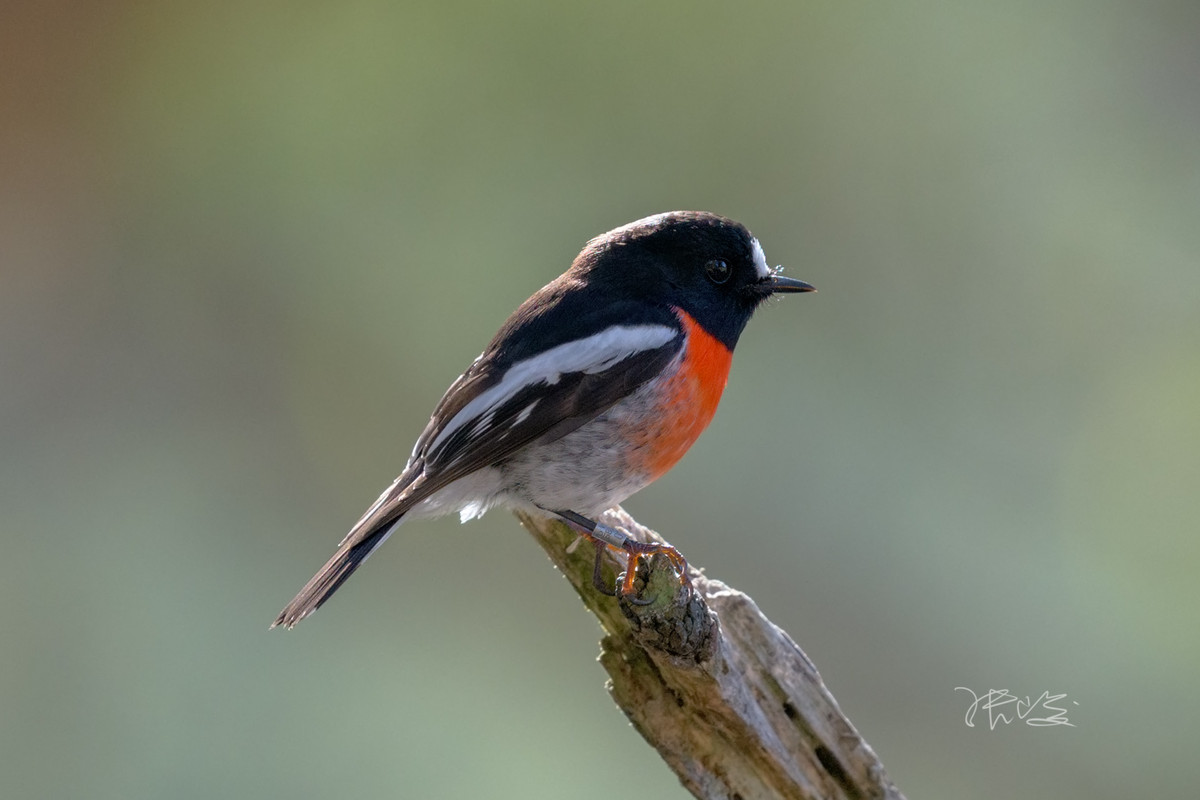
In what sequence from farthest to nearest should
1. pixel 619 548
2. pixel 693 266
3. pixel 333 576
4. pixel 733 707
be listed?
pixel 693 266, pixel 619 548, pixel 333 576, pixel 733 707

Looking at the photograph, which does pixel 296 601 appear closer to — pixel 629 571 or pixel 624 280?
pixel 629 571

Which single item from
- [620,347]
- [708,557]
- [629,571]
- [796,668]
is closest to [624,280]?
[620,347]

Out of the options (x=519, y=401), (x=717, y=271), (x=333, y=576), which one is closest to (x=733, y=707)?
(x=519, y=401)

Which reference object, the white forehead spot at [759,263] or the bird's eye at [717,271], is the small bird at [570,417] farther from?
the white forehead spot at [759,263]

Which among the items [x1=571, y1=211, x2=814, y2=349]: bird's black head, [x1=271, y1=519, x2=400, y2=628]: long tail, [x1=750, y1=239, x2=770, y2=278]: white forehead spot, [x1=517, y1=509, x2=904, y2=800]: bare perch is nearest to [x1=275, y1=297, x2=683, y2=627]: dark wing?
[x1=271, y1=519, x2=400, y2=628]: long tail

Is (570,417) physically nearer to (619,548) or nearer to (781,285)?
(619,548)

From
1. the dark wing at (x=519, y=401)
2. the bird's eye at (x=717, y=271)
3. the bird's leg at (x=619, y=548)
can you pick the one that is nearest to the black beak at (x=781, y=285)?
the bird's eye at (x=717, y=271)
